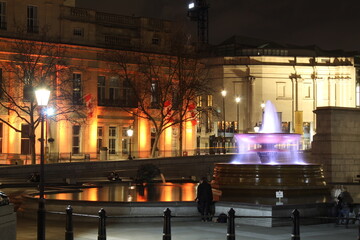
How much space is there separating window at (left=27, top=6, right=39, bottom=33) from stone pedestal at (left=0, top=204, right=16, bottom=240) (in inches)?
1881

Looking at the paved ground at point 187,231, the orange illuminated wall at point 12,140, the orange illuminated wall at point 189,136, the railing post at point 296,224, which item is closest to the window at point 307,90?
the orange illuminated wall at point 189,136

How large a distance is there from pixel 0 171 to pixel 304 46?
6088 cm

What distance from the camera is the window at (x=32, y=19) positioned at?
196 ft

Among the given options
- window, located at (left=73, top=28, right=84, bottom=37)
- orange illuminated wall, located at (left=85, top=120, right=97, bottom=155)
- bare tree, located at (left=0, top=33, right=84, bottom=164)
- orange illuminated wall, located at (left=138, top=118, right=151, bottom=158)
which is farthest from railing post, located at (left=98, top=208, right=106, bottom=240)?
orange illuminated wall, located at (left=138, top=118, right=151, bottom=158)

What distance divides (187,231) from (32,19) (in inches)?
1759

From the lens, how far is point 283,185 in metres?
25.4

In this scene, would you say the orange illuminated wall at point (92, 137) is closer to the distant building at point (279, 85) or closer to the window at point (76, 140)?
the window at point (76, 140)

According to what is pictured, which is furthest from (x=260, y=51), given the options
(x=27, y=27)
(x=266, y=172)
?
(x=266, y=172)

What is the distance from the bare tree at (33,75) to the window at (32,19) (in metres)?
2.73

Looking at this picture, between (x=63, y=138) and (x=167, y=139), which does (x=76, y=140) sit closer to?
(x=63, y=138)

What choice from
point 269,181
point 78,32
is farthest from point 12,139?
point 269,181

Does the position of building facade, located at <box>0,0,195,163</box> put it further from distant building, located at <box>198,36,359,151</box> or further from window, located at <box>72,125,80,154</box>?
distant building, located at <box>198,36,359,151</box>

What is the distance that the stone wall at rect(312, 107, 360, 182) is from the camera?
36062 mm

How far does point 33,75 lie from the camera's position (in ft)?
171
